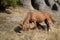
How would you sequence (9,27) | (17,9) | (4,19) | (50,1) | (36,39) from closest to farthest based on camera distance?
1. (36,39)
2. (9,27)
3. (4,19)
4. (17,9)
5. (50,1)

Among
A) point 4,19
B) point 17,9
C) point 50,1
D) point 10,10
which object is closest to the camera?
point 4,19

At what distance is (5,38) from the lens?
408 inches

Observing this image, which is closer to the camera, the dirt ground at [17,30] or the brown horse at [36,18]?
the dirt ground at [17,30]

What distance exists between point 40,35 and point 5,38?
1.55 meters

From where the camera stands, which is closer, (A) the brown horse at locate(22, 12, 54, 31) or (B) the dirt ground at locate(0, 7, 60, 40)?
(B) the dirt ground at locate(0, 7, 60, 40)

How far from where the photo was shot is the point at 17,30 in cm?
1113

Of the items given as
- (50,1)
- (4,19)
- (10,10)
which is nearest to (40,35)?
(4,19)

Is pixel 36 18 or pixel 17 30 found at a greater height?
pixel 36 18

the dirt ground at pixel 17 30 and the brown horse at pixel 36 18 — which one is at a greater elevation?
the brown horse at pixel 36 18

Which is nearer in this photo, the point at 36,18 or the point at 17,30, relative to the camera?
the point at 17,30

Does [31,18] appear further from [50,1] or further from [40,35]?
[50,1]

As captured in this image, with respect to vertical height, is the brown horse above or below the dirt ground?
above

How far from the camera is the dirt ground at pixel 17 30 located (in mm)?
10339

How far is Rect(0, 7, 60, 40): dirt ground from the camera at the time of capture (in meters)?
10.3
